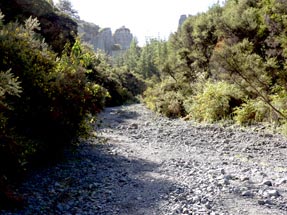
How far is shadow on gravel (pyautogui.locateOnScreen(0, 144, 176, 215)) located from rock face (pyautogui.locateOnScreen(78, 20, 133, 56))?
2928 inches

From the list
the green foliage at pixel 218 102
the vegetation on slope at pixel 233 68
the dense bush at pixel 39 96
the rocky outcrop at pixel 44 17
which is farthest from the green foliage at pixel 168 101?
the dense bush at pixel 39 96

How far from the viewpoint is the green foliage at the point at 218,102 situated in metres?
13.3

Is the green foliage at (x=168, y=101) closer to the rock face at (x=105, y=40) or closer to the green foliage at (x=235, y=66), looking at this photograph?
the green foliage at (x=235, y=66)

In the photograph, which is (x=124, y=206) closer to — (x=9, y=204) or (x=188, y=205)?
(x=188, y=205)

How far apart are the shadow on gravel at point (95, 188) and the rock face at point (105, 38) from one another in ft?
244

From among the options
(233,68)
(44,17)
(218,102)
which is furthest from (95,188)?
(44,17)

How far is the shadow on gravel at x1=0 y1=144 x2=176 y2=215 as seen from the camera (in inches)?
189

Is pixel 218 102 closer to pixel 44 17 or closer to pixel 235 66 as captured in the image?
pixel 235 66

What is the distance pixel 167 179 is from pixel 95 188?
1412 millimetres

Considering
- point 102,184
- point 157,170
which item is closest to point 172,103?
point 157,170

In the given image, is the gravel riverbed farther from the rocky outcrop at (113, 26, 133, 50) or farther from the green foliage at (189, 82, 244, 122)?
the rocky outcrop at (113, 26, 133, 50)

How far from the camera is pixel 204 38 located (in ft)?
68.2

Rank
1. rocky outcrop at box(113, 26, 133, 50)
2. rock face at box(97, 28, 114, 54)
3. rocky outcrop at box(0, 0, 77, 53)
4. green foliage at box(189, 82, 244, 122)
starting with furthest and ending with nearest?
rocky outcrop at box(113, 26, 133, 50) < rock face at box(97, 28, 114, 54) < green foliage at box(189, 82, 244, 122) < rocky outcrop at box(0, 0, 77, 53)

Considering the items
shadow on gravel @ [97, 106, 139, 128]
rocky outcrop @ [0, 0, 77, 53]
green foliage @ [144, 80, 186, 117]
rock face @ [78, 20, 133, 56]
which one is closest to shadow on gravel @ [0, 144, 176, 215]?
shadow on gravel @ [97, 106, 139, 128]
